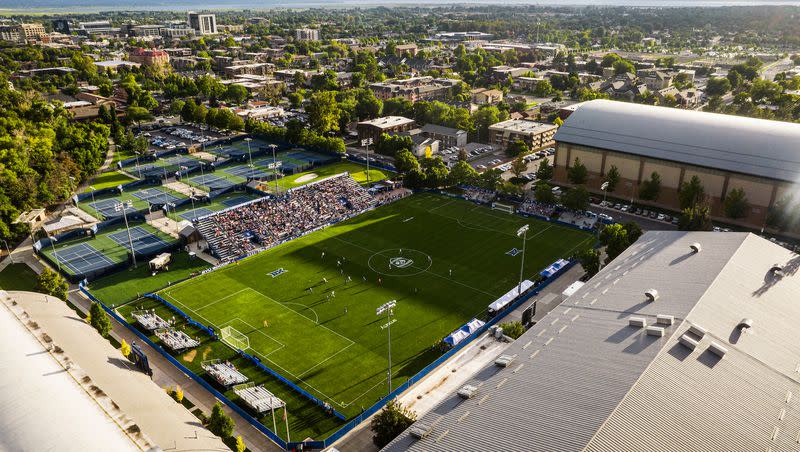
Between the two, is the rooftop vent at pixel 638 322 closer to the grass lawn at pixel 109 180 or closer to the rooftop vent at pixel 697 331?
the rooftop vent at pixel 697 331

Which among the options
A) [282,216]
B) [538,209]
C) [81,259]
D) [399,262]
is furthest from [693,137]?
[81,259]

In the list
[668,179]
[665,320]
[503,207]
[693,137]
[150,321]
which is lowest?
[150,321]

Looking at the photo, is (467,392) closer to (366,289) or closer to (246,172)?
(366,289)

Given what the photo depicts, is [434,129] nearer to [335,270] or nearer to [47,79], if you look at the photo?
[335,270]

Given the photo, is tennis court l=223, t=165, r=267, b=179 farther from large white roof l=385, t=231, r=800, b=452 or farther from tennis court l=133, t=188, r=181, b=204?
large white roof l=385, t=231, r=800, b=452

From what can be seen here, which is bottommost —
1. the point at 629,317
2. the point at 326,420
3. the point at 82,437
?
the point at 326,420

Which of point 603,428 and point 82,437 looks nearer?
point 603,428

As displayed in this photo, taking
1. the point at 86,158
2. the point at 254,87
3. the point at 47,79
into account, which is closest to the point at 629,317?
the point at 86,158
